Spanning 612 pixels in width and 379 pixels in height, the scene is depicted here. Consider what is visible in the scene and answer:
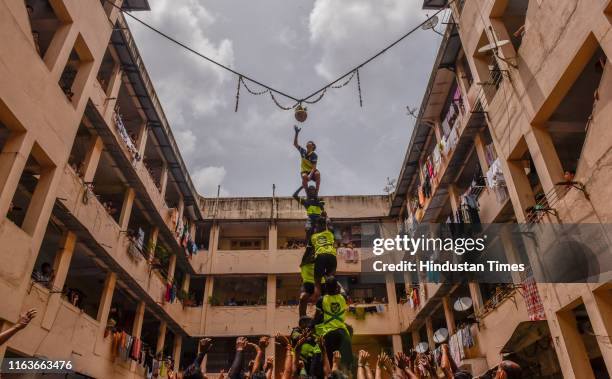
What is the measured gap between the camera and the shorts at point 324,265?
9.96 metres

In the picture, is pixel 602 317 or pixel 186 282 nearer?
pixel 602 317

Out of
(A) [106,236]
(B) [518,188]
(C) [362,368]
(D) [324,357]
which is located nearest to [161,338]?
(A) [106,236]

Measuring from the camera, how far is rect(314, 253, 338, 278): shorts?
32.7 ft

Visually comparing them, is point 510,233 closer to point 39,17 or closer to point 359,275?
point 359,275

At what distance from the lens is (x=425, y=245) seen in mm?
21531

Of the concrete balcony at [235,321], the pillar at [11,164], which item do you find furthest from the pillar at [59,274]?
the concrete balcony at [235,321]

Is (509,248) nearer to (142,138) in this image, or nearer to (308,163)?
(308,163)

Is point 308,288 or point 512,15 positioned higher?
point 512,15

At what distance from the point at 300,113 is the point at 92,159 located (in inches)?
351

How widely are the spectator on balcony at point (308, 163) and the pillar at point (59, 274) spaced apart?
27.2 ft

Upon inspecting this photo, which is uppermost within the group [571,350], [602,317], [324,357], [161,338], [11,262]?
[161,338]

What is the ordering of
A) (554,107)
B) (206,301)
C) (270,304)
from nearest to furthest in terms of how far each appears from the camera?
(554,107), (206,301), (270,304)

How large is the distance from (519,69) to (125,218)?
15.3 meters

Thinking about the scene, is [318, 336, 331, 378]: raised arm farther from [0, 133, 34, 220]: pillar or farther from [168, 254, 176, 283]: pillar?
[168, 254, 176, 283]: pillar
